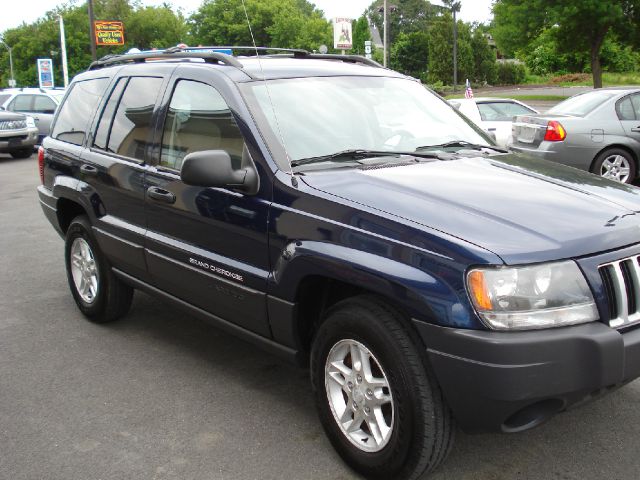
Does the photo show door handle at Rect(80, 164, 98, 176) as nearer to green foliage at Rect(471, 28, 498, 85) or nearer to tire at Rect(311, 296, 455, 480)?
→ tire at Rect(311, 296, 455, 480)

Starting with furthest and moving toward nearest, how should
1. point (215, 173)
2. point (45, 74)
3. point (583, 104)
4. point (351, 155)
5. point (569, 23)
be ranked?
point (45, 74) < point (569, 23) < point (583, 104) < point (351, 155) < point (215, 173)

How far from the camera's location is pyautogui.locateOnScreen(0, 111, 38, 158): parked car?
59.3ft

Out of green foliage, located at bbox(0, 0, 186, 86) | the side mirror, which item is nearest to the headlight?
the side mirror

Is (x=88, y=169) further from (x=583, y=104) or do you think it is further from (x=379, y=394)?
(x=583, y=104)

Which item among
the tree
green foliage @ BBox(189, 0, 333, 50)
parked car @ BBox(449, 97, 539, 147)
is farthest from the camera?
green foliage @ BBox(189, 0, 333, 50)

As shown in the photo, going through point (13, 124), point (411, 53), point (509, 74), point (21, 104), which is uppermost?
point (411, 53)

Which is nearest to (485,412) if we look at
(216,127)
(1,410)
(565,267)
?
(565,267)

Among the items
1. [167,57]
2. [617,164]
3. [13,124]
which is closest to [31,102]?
[13,124]

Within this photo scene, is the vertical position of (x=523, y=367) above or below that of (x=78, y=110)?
below

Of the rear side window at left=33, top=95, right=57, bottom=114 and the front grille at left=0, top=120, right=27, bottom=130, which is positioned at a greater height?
the rear side window at left=33, top=95, right=57, bottom=114

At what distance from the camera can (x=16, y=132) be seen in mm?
18328

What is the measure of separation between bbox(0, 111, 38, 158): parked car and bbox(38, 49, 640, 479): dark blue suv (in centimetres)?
1477

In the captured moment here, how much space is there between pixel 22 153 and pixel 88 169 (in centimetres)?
1620

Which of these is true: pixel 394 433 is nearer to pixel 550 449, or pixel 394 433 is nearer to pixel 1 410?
pixel 550 449
